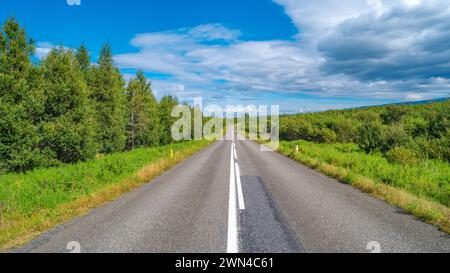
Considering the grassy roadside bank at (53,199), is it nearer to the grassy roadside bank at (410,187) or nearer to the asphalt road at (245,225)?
the asphalt road at (245,225)

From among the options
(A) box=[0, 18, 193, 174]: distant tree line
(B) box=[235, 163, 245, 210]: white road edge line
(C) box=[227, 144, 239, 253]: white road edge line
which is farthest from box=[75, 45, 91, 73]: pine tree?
(C) box=[227, 144, 239, 253]: white road edge line

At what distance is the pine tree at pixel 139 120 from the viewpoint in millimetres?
38812

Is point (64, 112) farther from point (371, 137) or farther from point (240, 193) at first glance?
point (371, 137)

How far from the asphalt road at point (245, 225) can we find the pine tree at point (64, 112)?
1479cm

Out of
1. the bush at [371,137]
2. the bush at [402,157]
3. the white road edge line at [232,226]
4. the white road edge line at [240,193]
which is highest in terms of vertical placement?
the bush at [371,137]

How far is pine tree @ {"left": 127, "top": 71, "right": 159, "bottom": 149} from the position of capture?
127 ft

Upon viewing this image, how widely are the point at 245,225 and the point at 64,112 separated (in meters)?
21.4

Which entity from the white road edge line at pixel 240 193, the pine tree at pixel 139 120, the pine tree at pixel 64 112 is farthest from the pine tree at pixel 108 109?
the white road edge line at pixel 240 193

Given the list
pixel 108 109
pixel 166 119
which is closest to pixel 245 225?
pixel 108 109

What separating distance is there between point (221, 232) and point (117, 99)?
104 feet

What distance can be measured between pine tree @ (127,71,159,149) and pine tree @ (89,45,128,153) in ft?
11.5
